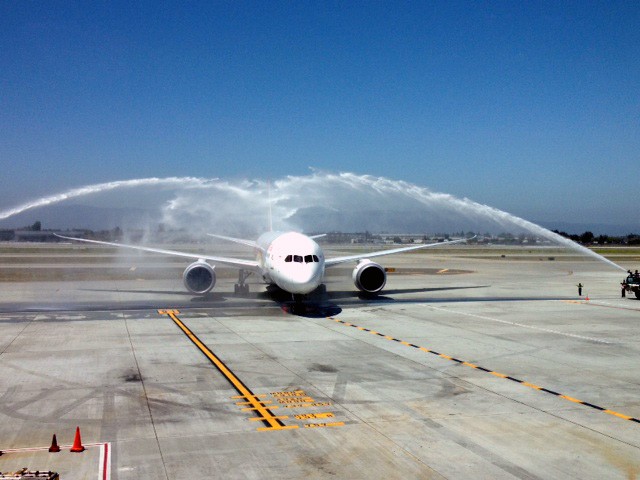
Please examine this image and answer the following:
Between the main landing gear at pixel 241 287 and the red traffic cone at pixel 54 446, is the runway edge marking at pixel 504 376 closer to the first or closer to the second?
the red traffic cone at pixel 54 446

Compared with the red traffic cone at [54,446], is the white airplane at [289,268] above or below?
above

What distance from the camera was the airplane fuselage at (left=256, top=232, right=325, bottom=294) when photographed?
33.1 meters

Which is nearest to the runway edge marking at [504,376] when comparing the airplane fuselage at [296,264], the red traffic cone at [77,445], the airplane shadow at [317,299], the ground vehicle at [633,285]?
the airplane fuselage at [296,264]

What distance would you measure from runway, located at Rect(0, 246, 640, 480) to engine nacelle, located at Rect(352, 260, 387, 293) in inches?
189

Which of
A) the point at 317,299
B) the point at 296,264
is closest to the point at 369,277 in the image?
the point at 317,299

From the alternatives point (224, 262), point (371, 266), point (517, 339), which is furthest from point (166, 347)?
point (371, 266)

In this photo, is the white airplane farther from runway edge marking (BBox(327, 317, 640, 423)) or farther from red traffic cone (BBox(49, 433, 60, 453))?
red traffic cone (BBox(49, 433, 60, 453))

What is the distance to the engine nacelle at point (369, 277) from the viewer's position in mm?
41656

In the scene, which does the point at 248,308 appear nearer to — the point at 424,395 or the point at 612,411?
the point at 424,395

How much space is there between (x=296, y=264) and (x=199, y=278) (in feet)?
31.2

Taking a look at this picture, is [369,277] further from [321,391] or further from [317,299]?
[321,391]

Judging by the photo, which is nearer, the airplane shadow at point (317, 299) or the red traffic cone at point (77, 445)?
the red traffic cone at point (77, 445)

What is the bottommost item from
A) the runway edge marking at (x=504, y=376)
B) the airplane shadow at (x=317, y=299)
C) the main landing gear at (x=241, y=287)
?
the runway edge marking at (x=504, y=376)

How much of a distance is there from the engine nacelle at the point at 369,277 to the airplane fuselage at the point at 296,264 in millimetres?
6558
